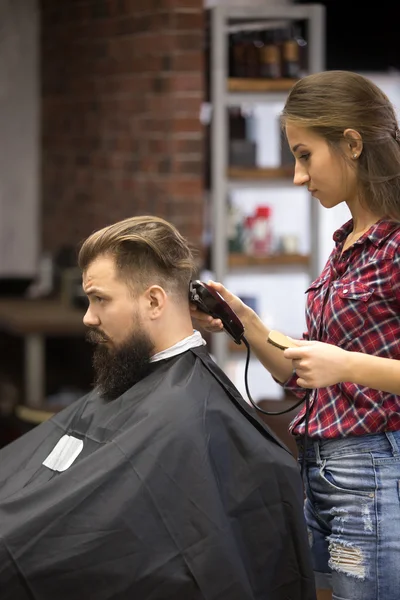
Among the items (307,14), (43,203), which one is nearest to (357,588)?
(307,14)

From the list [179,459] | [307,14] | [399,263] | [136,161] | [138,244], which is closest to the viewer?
[399,263]

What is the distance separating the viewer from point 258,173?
5.03 meters

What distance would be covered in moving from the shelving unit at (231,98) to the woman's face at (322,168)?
3.11m

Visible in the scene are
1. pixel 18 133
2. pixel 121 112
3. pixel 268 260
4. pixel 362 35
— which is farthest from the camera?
pixel 18 133

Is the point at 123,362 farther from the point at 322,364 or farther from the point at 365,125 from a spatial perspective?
the point at 365,125

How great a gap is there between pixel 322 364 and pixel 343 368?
0.03 metres

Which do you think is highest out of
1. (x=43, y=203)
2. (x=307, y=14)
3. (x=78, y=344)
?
(x=307, y=14)

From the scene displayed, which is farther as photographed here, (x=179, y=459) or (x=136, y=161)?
(x=136, y=161)

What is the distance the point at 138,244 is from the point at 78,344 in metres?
3.86

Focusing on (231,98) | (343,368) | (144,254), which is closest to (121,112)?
(231,98)

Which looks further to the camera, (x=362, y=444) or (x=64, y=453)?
(x=64, y=453)

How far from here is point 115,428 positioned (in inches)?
77.8

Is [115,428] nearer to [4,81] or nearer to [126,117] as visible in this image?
[126,117]

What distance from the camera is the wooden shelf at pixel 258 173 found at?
4996mm
